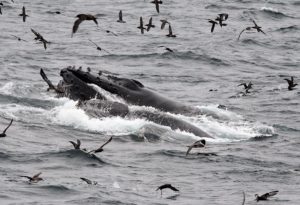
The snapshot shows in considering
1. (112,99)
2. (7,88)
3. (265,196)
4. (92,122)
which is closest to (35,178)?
(265,196)

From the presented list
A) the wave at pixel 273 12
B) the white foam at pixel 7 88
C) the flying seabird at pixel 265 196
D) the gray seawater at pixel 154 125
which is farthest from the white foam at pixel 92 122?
the wave at pixel 273 12

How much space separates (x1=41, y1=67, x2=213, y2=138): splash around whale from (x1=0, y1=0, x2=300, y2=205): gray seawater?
0.46 m

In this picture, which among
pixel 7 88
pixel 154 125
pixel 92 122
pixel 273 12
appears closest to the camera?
pixel 154 125

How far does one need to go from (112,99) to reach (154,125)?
2.24 m

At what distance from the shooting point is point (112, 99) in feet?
95.5

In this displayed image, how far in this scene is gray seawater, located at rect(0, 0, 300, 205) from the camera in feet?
67.4

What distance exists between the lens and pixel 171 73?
39.8m

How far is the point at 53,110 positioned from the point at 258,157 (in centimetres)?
772

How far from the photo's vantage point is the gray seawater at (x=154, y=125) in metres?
20.5

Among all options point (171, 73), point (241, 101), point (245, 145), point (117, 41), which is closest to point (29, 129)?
point (245, 145)

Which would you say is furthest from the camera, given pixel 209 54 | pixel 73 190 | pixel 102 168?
pixel 209 54

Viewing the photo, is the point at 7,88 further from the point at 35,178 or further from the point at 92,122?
the point at 35,178

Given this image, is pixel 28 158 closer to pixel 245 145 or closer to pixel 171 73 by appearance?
pixel 245 145

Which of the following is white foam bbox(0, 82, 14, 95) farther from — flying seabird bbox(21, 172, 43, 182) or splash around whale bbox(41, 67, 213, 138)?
flying seabird bbox(21, 172, 43, 182)
